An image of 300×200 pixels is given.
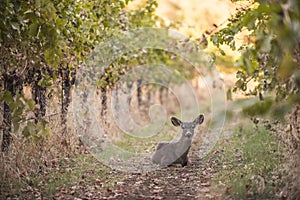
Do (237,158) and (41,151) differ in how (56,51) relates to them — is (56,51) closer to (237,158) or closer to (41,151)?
(41,151)

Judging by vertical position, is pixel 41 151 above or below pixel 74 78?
below

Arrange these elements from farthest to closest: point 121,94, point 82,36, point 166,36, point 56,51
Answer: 1. point 166,36
2. point 121,94
3. point 82,36
4. point 56,51

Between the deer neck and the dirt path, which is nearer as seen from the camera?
the dirt path

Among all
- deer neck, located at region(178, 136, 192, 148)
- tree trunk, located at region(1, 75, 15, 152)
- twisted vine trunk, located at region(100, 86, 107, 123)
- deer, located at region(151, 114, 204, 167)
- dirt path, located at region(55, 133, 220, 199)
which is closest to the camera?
dirt path, located at region(55, 133, 220, 199)

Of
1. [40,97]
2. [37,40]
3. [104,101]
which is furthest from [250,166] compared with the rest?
[104,101]

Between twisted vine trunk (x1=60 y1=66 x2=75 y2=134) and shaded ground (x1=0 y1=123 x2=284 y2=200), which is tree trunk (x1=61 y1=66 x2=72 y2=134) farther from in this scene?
shaded ground (x1=0 y1=123 x2=284 y2=200)

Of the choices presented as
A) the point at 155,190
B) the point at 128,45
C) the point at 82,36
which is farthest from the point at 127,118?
the point at 155,190

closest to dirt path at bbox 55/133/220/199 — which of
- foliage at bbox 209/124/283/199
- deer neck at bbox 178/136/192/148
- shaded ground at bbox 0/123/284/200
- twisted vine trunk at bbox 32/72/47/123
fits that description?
shaded ground at bbox 0/123/284/200

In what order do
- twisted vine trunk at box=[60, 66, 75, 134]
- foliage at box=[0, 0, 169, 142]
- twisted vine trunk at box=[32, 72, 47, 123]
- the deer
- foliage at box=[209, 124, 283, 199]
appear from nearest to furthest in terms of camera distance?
foliage at box=[0, 0, 169, 142]
foliage at box=[209, 124, 283, 199]
twisted vine trunk at box=[32, 72, 47, 123]
the deer
twisted vine trunk at box=[60, 66, 75, 134]

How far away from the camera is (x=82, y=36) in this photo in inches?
370

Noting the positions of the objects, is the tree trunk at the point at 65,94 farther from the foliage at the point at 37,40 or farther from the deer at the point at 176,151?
the deer at the point at 176,151

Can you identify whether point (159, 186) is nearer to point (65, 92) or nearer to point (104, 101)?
point (65, 92)

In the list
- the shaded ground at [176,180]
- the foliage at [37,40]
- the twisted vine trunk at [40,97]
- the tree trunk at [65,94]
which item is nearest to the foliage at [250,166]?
the shaded ground at [176,180]

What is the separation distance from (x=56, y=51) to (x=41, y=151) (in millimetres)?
2664
